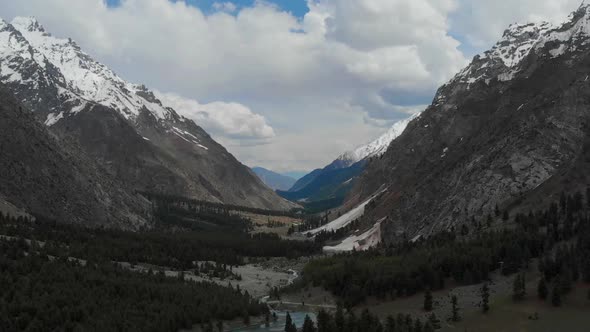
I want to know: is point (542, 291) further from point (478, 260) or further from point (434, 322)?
point (478, 260)

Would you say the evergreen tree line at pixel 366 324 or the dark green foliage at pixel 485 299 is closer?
the evergreen tree line at pixel 366 324

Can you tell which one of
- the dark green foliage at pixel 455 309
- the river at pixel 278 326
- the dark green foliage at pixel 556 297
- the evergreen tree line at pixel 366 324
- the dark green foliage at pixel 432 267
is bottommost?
the river at pixel 278 326

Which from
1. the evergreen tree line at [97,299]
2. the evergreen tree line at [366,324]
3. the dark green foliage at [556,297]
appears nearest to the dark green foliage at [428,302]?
the evergreen tree line at [366,324]

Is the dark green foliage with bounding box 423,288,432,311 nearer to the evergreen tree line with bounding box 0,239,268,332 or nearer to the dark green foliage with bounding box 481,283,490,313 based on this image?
the dark green foliage with bounding box 481,283,490,313

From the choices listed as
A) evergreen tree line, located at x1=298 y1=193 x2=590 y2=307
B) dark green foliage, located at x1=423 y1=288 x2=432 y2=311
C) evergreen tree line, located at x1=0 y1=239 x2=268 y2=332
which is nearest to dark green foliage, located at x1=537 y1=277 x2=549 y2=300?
evergreen tree line, located at x1=298 y1=193 x2=590 y2=307

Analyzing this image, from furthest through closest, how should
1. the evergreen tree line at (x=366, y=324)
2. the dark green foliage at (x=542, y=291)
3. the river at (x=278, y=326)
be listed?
the river at (x=278, y=326) → the dark green foliage at (x=542, y=291) → the evergreen tree line at (x=366, y=324)

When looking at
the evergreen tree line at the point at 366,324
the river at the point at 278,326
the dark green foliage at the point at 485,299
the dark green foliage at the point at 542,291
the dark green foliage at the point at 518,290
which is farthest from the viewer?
the river at the point at 278,326

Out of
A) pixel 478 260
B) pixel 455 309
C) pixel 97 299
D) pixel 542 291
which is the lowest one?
pixel 455 309

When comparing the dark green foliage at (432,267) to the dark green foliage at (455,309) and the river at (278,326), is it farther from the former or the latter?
the dark green foliage at (455,309)

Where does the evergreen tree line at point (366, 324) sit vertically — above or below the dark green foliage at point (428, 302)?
below

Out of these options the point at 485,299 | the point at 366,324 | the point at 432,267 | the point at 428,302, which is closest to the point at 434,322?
the point at 485,299
